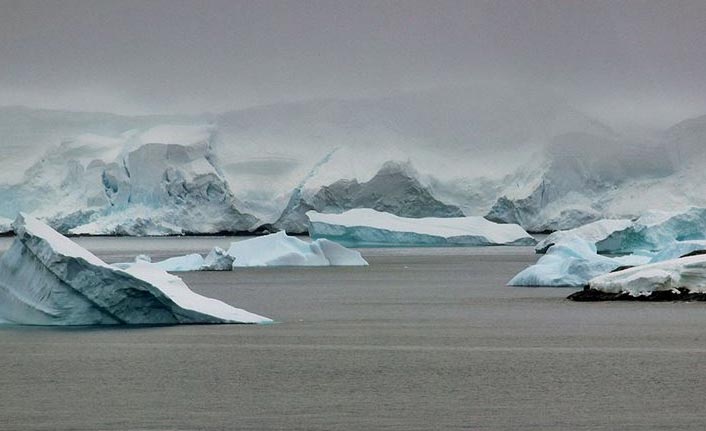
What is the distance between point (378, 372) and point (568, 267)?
1582 cm

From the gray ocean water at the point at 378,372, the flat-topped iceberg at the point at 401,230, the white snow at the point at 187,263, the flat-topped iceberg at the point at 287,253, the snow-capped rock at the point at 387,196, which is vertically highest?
the snow-capped rock at the point at 387,196

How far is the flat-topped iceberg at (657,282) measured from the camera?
22922mm

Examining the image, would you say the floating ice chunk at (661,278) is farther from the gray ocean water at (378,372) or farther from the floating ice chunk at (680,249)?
Answer: the floating ice chunk at (680,249)

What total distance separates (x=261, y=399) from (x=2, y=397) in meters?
2.43

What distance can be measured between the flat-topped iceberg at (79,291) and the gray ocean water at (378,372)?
0.34 meters

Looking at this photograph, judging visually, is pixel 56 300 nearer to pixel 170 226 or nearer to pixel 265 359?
pixel 265 359

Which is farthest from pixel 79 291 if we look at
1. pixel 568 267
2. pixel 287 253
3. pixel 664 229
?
pixel 664 229

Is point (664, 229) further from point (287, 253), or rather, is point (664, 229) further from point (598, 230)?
point (287, 253)

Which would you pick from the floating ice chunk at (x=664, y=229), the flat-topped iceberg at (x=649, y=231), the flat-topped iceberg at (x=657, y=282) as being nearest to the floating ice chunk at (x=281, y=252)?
the flat-topped iceberg at (x=649, y=231)

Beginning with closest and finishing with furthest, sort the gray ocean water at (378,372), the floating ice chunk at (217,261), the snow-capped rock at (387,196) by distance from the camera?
the gray ocean water at (378,372) < the floating ice chunk at (217,261) < the snow-capped rock at (387,196)

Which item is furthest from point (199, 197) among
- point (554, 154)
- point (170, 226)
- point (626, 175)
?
point (626, 175)

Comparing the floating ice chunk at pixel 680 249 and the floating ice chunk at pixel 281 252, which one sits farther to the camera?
the floating ice chunk at pixel 281 252

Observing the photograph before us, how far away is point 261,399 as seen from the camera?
1220 centimetres

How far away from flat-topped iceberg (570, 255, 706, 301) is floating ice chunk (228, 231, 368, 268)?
21986 millimetres
